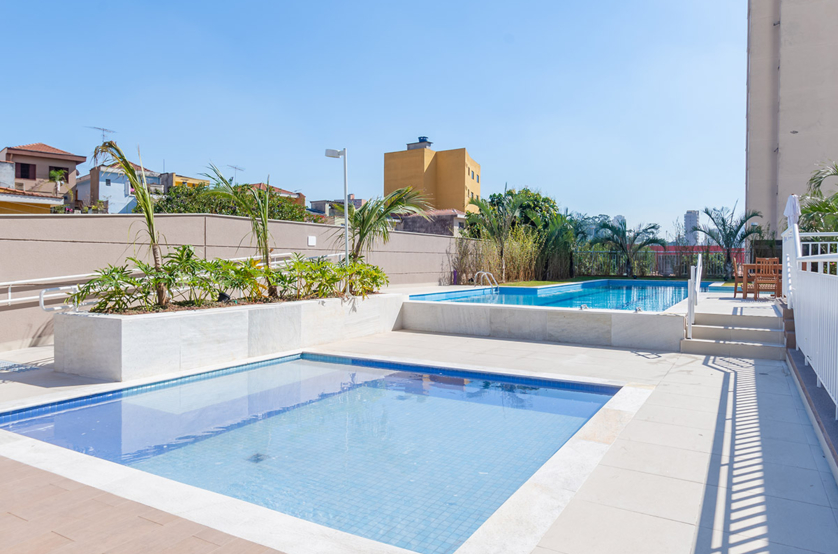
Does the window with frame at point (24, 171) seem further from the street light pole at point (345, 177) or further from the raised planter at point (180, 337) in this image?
the raised planter at point (180, 337)

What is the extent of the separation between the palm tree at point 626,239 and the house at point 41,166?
35.3 metres

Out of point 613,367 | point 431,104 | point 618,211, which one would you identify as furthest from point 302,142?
point 613,367

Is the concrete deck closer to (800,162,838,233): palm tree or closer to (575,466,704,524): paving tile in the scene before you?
(575,466,704,524): paving tile

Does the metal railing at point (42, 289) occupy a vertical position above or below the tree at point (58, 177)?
below

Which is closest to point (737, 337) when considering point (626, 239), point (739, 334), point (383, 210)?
point (739, 334)

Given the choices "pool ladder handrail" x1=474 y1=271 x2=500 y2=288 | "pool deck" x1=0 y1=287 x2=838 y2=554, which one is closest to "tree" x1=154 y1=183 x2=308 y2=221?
"pool ladder handrail" x1=474 y1=271 x2=500 y2=288

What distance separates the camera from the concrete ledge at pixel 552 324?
677 centimetres

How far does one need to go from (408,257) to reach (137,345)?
10.3 meters

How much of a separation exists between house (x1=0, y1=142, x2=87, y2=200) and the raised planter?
37.0 metres

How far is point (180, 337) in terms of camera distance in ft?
17.8

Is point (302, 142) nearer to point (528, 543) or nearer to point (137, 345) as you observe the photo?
point (137, 345)

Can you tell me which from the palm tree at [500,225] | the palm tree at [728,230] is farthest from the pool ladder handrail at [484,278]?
the palm tree at [728,230]

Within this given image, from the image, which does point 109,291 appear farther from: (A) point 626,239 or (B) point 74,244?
(A) point 626,239

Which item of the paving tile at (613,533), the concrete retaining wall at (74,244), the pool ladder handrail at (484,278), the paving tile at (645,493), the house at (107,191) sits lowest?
the paving tile at (645,493)
